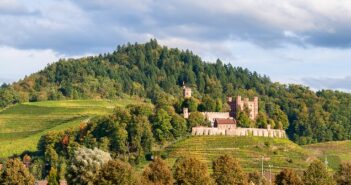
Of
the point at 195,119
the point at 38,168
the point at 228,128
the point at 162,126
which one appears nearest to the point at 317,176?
the point at 38,168

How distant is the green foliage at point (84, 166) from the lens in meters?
75.9

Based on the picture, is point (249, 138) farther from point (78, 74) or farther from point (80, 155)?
point (78, 74)

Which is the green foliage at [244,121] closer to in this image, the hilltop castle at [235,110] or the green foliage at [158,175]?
Result: the hilltop castle at [235,110]

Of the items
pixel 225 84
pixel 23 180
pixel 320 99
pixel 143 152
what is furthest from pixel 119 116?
→ pixel 225 84

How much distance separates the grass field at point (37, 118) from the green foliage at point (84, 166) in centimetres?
4524

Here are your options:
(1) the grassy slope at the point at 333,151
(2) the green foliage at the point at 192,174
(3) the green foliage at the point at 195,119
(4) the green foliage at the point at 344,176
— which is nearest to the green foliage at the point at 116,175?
(2) the green foliage at the point at 192,174

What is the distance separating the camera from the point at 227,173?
6706 centimetres

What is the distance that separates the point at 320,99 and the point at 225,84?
3013 centimetres

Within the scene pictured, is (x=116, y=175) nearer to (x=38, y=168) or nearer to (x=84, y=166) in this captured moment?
(x=84, y=166)

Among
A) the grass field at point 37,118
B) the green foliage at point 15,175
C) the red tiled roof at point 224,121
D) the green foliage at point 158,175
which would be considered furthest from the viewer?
the red tiled roof at point 224,121

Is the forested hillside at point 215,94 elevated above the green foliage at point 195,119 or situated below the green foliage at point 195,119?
above

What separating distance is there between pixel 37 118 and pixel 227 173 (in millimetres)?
82669

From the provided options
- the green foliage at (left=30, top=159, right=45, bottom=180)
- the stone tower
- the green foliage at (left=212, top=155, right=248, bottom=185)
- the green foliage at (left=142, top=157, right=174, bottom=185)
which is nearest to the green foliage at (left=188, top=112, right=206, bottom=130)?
the stone tower

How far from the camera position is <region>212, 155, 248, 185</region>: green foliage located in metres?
66.7
